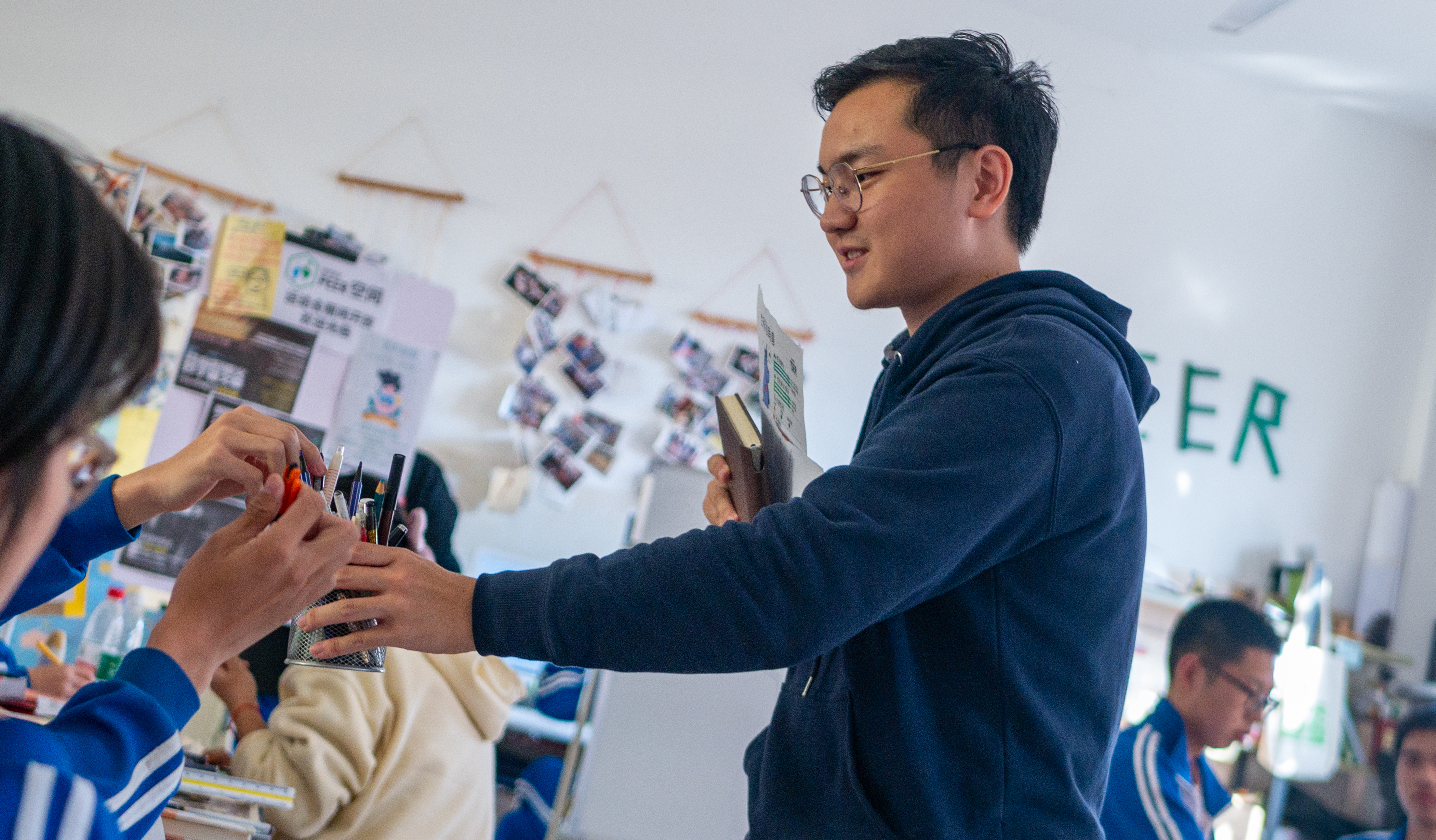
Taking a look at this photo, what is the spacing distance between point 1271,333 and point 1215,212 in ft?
1.73

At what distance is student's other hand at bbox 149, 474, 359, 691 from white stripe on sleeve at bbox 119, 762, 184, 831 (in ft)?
0.20

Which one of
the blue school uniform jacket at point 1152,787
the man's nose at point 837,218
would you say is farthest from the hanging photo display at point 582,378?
the man's nose at point 837,218

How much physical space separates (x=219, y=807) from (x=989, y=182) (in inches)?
50.8

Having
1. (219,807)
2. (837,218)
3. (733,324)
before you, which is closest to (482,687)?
(219,807)

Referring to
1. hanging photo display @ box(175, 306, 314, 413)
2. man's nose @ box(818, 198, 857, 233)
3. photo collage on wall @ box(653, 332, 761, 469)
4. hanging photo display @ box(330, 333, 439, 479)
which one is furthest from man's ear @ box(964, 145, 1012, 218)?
photo collage on wall @ box(653, 332, 761, 469)

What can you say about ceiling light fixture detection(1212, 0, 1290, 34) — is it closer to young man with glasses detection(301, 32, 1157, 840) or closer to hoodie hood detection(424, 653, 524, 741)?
young man with glasses detection(301, 32, 1157, 840)

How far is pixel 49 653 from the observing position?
1.87 meters

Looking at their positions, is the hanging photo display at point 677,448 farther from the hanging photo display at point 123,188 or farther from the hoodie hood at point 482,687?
A: the hanging photo display at point 123,188

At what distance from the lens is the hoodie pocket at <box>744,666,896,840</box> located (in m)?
0.86

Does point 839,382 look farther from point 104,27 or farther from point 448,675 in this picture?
point 104,27

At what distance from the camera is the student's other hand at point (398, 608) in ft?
2.43

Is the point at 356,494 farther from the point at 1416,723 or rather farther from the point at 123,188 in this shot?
the point at 1416,723

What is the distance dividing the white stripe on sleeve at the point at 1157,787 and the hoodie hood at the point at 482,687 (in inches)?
45.5

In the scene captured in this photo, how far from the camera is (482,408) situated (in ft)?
11.7
